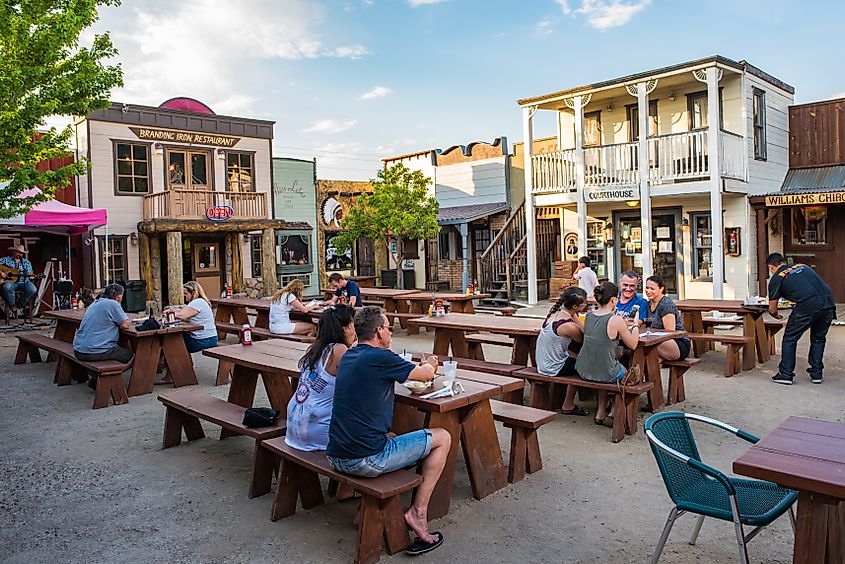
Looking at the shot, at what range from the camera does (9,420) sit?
22.9ft

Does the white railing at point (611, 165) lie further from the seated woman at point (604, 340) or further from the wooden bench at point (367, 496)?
the wooden bench at point (367, 496)

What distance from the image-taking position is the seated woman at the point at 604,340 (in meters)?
5.63

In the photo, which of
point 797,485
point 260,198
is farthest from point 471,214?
point 797,485

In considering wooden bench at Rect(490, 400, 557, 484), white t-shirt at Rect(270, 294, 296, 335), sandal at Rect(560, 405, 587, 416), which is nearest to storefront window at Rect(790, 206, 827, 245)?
sandal at Rect(560, 405, 587, 416)

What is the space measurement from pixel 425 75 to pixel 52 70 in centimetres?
1151

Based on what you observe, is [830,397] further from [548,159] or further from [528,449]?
[548,159]

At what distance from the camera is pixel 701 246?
15.0 m

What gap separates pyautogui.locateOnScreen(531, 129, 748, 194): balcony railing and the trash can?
35.2ft

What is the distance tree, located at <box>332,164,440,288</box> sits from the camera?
18812 millimetres

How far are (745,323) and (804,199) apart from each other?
5940 millimetres

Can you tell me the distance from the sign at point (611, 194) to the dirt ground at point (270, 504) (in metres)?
7.96

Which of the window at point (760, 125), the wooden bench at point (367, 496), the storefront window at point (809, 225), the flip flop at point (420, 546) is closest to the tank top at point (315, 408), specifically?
the wooden bench at point (367, 496)

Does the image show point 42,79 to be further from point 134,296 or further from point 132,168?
point 132,168

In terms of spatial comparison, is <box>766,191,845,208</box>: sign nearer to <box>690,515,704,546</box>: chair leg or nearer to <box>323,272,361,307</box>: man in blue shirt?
<box>323,272,361,307</box>: man in blue shirt
